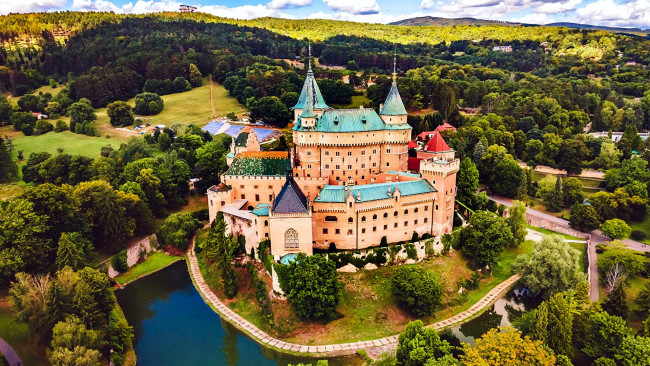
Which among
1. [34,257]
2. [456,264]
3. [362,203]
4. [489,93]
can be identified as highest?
[489,93]

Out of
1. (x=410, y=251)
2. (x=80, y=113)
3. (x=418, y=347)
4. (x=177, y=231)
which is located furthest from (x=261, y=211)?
(x=80, y=113)

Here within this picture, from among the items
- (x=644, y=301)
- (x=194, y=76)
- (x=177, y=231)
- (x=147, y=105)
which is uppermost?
(x=194, y=76)

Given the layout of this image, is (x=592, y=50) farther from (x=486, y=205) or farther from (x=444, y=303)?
(x=444, y=303)

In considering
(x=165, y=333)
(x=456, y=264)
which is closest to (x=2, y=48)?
(x=165, y=333)

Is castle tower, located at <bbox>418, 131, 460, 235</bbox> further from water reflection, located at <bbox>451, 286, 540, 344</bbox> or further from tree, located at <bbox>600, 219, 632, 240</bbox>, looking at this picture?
tree, located at <bbox>600, 219, 632, 240</bbox>

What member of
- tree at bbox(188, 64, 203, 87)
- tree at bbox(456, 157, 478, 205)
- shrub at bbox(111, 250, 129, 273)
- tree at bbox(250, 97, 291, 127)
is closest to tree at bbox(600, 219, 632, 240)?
tree at bbox(456, 157, 478, 205)

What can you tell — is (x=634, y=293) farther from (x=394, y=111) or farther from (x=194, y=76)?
(x=194, y=76)
